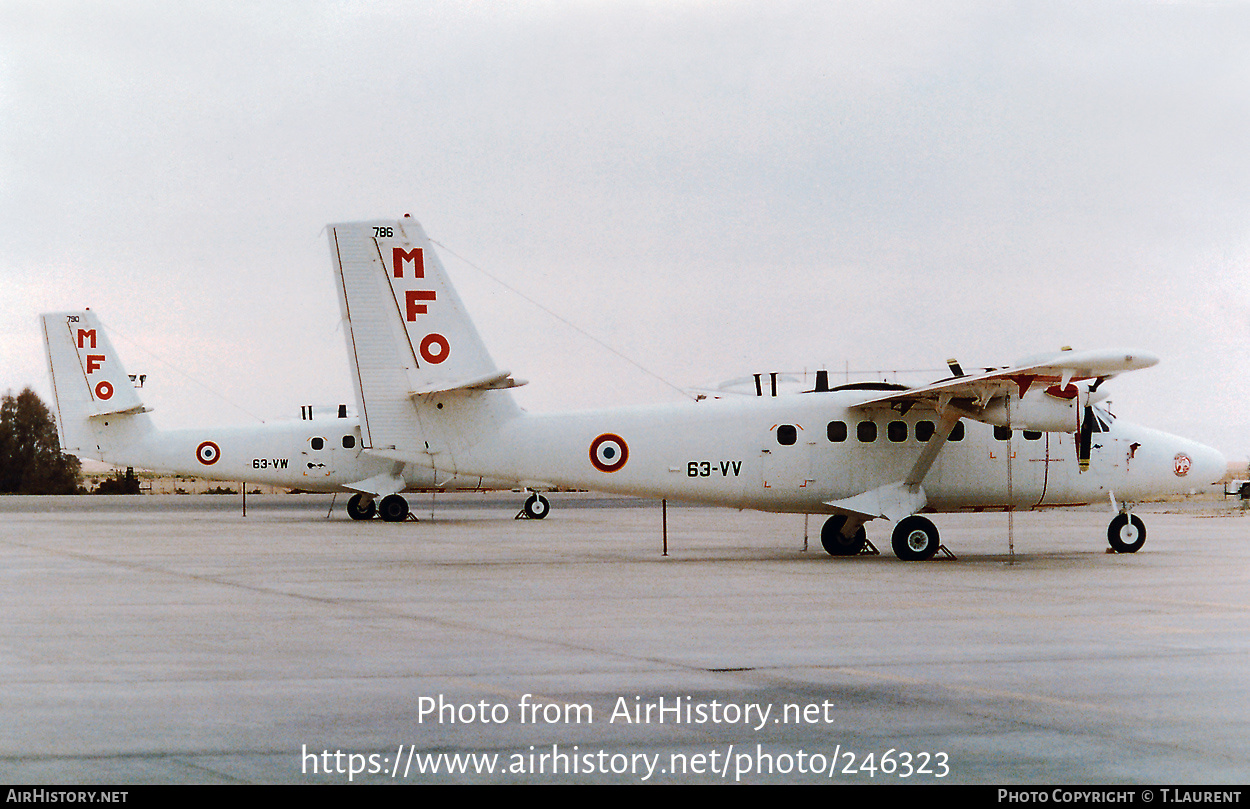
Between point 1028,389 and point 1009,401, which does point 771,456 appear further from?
point 1028,389

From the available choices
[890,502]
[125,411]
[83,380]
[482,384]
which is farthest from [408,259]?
[83,380]

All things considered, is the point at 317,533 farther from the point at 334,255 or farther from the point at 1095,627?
the point at 1095,627

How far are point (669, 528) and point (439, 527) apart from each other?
21.9 ft

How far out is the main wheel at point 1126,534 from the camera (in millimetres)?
25328

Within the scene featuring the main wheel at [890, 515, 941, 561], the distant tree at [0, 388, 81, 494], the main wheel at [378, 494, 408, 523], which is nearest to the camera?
the main wheel at [890, 515, 941, 561]

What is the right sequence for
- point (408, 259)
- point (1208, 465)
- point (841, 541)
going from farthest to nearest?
1. point (1208, 465)
2. point (841, 541)
3. point (408, 259)

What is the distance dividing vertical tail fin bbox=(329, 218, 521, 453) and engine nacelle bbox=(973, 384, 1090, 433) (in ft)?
28.5

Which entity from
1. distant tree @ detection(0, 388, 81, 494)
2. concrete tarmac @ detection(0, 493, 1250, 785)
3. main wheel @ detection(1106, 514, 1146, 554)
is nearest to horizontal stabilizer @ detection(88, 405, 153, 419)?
concrete tarmac @ detection(0, 493, 1250, 785)

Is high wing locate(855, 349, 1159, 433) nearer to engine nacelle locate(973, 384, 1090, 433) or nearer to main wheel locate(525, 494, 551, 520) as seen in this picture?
engine nacelle locate(973, 384, 1090, 433)

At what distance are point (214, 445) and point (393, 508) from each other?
6557mm

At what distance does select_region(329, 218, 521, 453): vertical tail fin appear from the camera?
24.4 metres

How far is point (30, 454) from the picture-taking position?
8444 centimetres

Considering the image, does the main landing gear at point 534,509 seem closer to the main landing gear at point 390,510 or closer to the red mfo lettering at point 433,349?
the main landing gear at point 390,510
